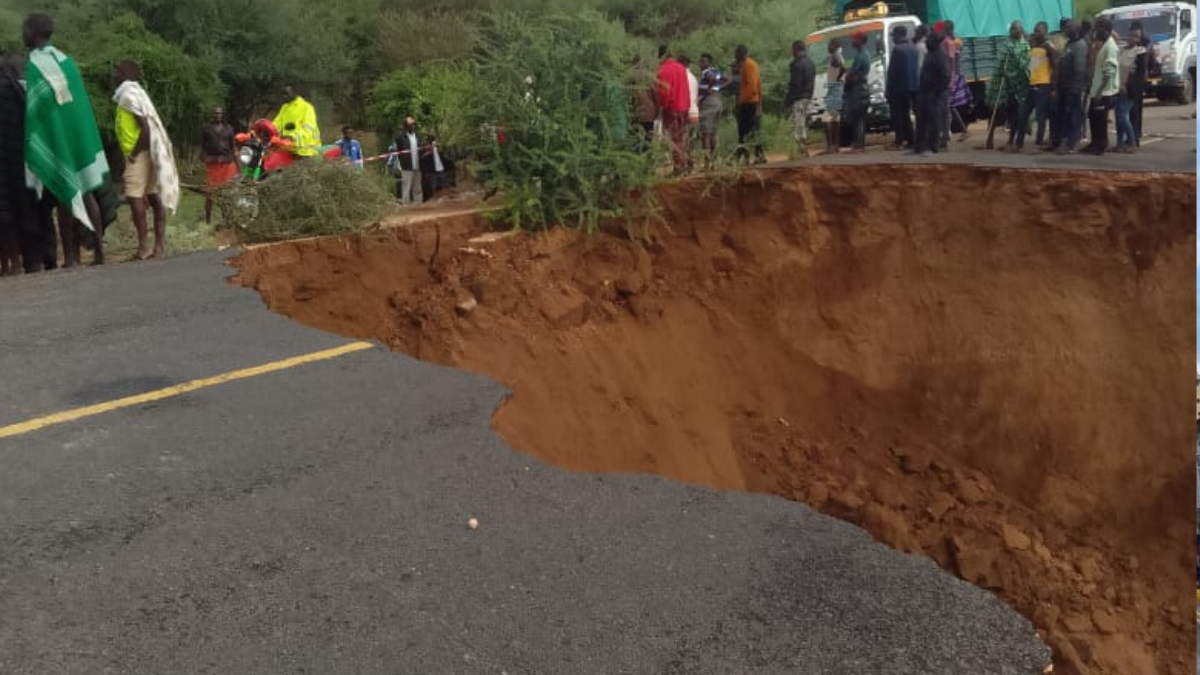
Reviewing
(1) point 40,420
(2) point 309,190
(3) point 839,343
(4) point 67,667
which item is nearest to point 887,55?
(3) point 839,343

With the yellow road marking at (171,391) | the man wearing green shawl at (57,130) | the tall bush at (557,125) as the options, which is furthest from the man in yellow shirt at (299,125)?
the yellow road marking at (171,391)

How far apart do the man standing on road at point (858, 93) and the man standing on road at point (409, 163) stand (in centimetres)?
638

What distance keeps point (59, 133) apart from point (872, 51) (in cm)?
1307

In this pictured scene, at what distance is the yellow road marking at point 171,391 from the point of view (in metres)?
4.88

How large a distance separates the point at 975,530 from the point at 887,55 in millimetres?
11773

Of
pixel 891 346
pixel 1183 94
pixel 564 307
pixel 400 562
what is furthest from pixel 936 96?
pixel 400 562

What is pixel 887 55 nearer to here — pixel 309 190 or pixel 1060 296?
pixel 1060 296

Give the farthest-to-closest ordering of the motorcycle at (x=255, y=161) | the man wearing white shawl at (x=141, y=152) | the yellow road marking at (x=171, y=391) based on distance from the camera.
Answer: the motorcycle at (x=255, y=161), the man wearing white shawl at (x=141, y=152), the yellow road marking at (x=171, y=391)

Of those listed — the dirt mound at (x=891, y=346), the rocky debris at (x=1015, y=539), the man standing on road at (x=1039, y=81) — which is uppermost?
the man standing on road at (x=1039, y=81)

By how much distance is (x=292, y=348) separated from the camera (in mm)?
6168

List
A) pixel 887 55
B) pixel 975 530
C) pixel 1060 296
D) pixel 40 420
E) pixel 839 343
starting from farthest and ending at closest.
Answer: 1. pixel 887 55
2. pixel 839 343
3. pixel 1060 296
4. pixel 975 530
5. pixel 40 420

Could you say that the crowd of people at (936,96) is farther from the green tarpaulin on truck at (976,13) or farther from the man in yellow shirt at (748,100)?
the green tarpaulin on truck at (976,13)

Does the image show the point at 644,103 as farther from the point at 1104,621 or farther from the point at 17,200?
the point at 1104,621

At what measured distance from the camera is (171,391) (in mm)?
5398
